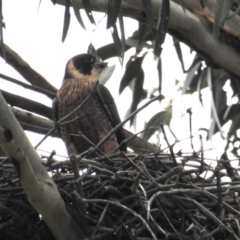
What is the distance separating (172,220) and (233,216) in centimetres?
25

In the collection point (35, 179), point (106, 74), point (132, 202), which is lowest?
point (132, 202)

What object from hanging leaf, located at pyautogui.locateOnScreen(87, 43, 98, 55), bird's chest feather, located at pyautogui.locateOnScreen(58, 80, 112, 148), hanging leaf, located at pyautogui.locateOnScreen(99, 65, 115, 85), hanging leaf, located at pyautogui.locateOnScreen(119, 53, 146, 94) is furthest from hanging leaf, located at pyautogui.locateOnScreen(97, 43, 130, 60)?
hanging leaf, located at pyautogui.locateOnScreen(99, 65, 115, 85)

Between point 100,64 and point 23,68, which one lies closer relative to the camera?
point 23,68

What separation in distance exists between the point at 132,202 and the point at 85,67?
210 centimetres

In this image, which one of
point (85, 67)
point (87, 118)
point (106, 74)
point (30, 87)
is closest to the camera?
point (30, 87)

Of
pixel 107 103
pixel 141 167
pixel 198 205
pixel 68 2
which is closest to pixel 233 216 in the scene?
pixel 198 205

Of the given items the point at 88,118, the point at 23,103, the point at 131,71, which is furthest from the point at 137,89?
the point at 23,103

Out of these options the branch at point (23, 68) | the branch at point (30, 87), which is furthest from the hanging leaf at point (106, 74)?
the branch at point (23, 68)

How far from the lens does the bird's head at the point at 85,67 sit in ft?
17.3

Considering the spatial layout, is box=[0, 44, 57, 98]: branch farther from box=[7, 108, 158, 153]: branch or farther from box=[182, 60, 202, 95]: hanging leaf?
box=[182, 60, 202, 95]: hanging leaf

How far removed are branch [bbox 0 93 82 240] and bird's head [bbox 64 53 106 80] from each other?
208 cm

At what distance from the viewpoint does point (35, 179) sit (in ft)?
9.84

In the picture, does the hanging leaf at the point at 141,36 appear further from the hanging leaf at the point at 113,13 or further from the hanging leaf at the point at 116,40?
the hanging leaf at the point at 113,13

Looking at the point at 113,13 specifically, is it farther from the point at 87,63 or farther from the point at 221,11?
the point at 87,63
